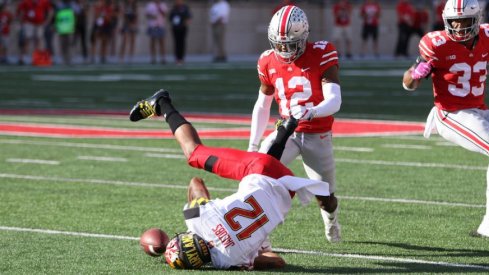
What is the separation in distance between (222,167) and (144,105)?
93 cm

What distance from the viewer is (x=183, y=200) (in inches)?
380

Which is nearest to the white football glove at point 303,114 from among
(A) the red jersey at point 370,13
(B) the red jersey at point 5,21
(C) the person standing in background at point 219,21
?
(B) the red jersey at point 5,21

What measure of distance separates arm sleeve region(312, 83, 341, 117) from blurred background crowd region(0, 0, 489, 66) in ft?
70.4

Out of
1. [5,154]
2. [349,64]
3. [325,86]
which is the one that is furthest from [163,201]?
[349,64]

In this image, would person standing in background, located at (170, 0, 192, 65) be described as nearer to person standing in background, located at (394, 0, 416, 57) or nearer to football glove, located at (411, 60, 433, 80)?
person standing in background, located at (394, 0, 416, 57)

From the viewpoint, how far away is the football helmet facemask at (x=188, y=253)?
22.0 ft

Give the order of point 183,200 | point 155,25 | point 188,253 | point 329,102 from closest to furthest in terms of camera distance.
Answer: point 188,253
point 329,102
point 183,200
point 155,25

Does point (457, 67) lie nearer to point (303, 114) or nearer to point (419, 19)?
point (303, 114)

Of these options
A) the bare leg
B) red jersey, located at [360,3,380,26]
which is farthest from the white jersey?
red jersey, located at [360,3,380,26]

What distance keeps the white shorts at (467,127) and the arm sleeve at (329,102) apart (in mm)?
1163

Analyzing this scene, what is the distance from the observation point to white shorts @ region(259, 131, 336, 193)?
7.79 metres

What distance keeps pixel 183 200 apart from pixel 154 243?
2.64m

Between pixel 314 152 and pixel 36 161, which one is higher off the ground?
pixel 314 152

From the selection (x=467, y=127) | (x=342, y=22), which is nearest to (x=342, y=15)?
(x=342, y=22)
